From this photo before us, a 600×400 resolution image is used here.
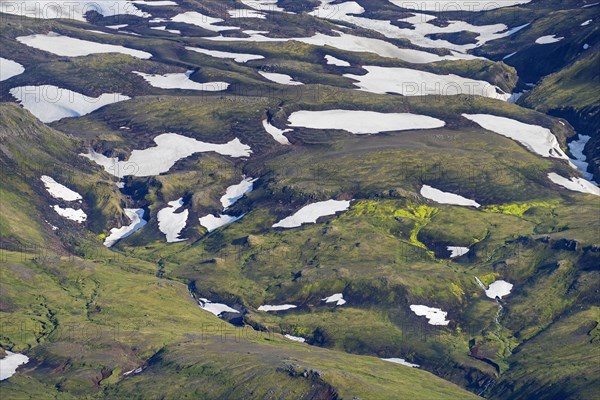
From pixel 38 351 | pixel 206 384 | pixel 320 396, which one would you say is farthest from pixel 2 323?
pixel 320 396

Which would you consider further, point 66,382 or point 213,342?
point 213,342

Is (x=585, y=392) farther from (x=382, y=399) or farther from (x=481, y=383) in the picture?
(x=382, y=399)

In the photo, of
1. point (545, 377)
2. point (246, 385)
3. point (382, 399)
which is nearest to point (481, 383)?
point (545, 377)

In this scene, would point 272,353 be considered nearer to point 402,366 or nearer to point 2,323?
point 402,366

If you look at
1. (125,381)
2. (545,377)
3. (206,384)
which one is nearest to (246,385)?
(206,384)

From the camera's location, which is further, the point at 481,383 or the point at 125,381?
the point at 481,383
